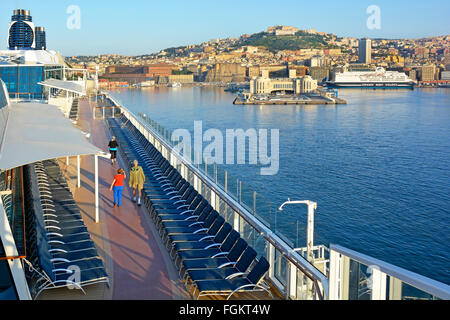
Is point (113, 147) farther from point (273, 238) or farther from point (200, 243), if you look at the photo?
point (273, 238)

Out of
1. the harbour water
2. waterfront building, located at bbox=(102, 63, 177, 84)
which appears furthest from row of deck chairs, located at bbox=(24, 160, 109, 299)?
waterfront building, located at bbox=(102, 63, 177, 84)

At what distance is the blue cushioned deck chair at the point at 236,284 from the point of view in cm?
358

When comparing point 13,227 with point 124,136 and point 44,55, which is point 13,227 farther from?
point 44,55

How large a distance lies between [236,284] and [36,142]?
8.21 ft

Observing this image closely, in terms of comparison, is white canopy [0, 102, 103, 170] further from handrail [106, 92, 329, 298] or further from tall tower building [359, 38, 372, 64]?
tall tower building [359, 38, 372, 64]

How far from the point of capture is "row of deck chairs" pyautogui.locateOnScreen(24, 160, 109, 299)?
12.1 ft

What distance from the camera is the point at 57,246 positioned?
4285mm

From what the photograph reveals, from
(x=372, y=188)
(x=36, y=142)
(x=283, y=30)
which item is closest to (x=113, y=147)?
(x=36, y=142)

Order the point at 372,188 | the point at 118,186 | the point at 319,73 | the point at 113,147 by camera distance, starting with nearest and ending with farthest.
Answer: the point at 118,186 < the point at 113,147 < the point at 372,188 < the point at 319,73

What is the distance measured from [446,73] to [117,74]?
7480 cm

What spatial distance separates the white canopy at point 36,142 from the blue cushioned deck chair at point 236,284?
5.37ft

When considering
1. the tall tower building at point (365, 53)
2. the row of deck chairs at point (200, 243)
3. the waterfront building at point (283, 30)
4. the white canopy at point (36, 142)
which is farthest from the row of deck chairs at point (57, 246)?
the waterfront building at point (283, 30)

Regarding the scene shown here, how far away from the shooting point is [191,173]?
6.82 meters

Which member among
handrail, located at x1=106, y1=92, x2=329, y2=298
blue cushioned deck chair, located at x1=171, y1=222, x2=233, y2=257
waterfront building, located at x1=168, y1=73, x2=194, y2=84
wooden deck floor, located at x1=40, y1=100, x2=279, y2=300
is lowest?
wooden deck floor, located at x1=40, y1=100, x2=279, y2=300
